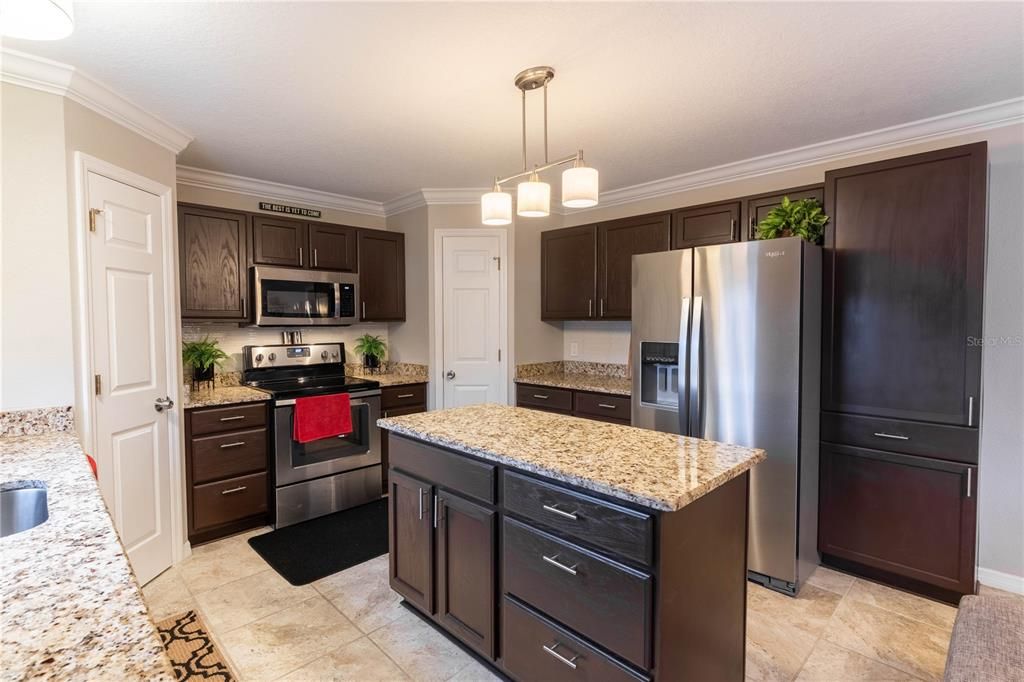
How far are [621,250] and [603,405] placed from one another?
1209mm

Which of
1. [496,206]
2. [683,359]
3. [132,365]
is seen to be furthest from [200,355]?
[683,359]

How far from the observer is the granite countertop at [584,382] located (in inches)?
141

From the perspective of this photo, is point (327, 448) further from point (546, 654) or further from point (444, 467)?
Answer: point (546, 654)

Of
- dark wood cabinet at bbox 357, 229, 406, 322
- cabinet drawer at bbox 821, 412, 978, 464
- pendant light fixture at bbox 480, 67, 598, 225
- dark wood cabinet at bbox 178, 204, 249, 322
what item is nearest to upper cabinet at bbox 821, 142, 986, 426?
cabinet drawer at bbox 821, 412, 978, 464

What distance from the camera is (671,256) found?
9.44 ft

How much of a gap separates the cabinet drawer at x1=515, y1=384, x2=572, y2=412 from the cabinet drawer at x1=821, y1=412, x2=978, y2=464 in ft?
5.58

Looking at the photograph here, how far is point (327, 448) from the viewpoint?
11.6ft

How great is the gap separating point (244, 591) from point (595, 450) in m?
2.05

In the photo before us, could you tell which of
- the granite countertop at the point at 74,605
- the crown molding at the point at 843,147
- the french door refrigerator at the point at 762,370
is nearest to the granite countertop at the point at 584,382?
the french door refrigerator at the point at 762,370

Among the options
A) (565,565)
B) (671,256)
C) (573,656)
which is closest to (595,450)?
(565,565)

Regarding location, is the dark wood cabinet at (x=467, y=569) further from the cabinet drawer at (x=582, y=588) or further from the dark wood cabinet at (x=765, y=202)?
the dark wood cabinet at (x=765, y=202)

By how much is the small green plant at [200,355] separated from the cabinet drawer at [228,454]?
0.64 meters

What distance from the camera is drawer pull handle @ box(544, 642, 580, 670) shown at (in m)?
1.53

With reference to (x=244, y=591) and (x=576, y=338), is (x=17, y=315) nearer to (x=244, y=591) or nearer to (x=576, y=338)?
(x=244, y=591)
